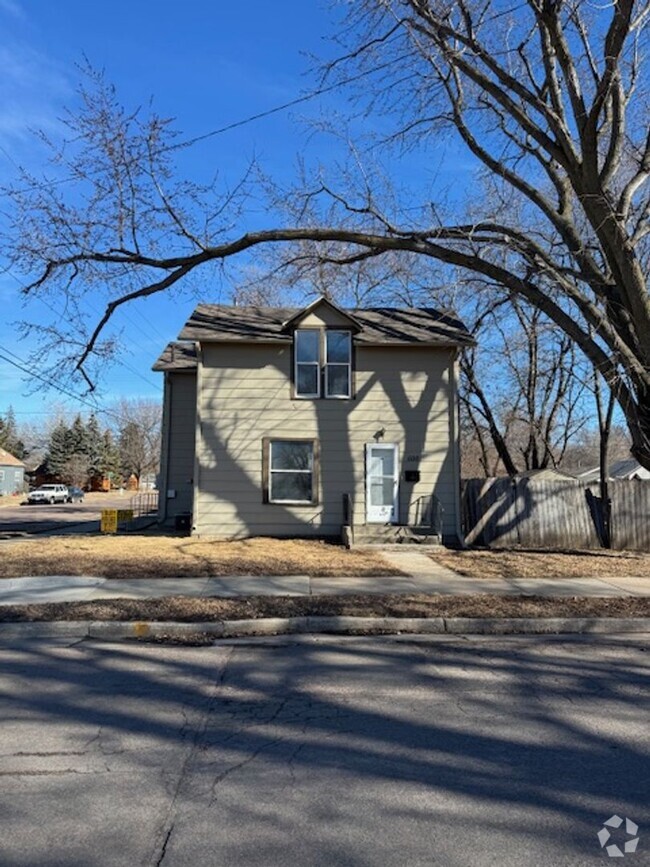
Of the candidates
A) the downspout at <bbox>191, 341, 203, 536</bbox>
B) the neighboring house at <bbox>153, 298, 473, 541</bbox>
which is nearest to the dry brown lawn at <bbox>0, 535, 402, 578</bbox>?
the downspout at <bbox>191, 341, 203, 536</bbox>

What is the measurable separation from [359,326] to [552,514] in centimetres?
727

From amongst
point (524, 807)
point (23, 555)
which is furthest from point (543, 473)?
point (524, 807)

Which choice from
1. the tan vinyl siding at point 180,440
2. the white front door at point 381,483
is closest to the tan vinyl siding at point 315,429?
the white front door at point 381,483

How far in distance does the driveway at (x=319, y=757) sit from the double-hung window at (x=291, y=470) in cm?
1025

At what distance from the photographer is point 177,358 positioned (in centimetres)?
2009

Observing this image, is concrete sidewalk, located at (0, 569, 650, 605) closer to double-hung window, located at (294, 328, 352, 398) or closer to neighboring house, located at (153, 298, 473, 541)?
neighboring house, located at (153, 298, 473, 541)

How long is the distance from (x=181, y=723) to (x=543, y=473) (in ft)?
71.4

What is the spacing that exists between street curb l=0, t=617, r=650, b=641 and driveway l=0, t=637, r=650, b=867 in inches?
28.4

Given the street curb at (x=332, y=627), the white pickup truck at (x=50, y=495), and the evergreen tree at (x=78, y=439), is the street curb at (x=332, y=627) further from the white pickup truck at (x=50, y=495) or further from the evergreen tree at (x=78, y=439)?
the evergreen tree at (x=78, y=439)

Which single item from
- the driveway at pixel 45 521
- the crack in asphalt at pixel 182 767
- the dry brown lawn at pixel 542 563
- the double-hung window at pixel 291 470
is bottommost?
the driveway at pixel 45 521

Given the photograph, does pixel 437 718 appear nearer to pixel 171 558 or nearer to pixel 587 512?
pixel 171 558

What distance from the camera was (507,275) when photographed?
44.7 feet

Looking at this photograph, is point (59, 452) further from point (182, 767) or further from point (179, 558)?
point (182, 767)

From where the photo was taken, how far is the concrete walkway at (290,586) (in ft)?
30.3
